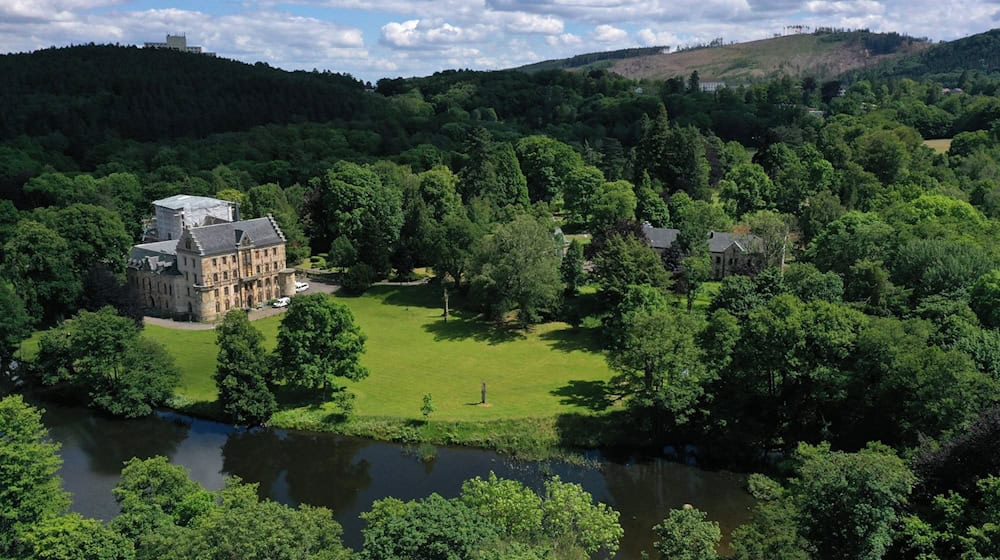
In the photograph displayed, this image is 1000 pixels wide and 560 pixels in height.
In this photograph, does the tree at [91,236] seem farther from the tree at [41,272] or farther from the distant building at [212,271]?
the tree at [41,272]

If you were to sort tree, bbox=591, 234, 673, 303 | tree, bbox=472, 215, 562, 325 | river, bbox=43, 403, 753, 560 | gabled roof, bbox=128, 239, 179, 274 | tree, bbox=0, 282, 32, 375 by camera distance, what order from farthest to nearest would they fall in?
gabled roof, bbox=128, 239, 179, 274
tree, bbox=472, 215, 562, 325
tree, bbox=591, 234, 673, 303
tree, bbox=0, 282, 32, 375
river, bbox=43, 403, 753, 560

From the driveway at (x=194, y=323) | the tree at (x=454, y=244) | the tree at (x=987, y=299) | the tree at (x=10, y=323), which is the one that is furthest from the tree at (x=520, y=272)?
the tree at (x=10, y=323)

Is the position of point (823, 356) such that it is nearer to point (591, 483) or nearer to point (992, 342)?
point (992, 342)

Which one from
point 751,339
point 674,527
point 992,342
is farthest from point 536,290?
point 674,527

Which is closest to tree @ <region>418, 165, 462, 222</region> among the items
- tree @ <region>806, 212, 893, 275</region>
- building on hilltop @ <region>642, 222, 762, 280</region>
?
building on hilltop @ <region>642, 222, 762, 280</region>

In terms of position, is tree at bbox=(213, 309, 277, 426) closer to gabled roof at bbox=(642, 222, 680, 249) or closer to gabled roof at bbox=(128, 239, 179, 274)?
gabled roof at bbox=(128, 239, 179, 274)

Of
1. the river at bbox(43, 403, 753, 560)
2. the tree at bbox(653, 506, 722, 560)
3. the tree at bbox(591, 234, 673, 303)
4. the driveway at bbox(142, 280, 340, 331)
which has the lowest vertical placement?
the river at bbox(43, 403, 753, 560)

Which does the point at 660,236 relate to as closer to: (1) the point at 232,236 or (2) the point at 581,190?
(2) the point at 581,190
